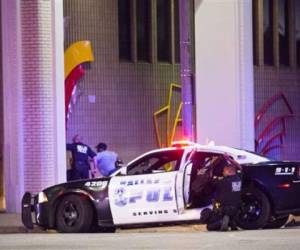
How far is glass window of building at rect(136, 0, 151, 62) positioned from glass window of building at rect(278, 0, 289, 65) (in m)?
4.96

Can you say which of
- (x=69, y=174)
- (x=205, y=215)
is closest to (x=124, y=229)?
(x=205, y=215)

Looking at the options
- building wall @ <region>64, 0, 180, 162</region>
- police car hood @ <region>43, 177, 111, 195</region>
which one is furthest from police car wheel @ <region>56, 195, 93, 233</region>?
building wall @ <region>64, 0, 180, 162</region>

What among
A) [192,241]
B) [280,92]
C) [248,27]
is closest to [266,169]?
[192,241]

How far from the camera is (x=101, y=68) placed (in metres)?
22.6

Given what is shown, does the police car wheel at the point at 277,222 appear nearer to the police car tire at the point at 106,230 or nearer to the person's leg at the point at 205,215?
the person's leg at the point at 205,215

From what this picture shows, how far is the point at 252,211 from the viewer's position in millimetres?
14586

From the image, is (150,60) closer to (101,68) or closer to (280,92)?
(101,68)

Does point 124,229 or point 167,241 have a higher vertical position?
point 167,241

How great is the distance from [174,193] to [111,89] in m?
8.72

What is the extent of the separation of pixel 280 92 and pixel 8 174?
1025cm

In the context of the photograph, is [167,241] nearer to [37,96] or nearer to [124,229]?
[124,229]

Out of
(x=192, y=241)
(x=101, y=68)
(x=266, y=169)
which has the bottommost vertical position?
(x=192, y=241)

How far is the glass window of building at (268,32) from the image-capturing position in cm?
2604

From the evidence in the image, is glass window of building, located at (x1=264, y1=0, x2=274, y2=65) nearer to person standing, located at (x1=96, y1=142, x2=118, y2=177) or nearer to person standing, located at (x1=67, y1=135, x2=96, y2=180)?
person standing, located at (x1=96, y1=142, x2=118, y2=177)
